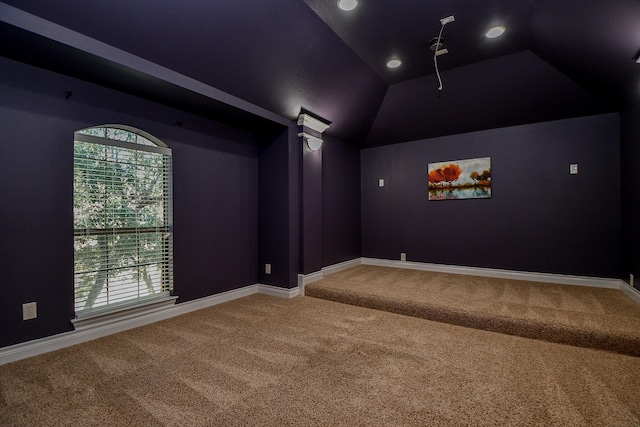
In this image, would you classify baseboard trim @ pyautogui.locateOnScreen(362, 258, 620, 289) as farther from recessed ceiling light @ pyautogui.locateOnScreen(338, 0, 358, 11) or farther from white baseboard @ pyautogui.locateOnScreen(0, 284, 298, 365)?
recessed ceiling light @ pyautogui.locateOnScreen(338, 0, 358, 11)

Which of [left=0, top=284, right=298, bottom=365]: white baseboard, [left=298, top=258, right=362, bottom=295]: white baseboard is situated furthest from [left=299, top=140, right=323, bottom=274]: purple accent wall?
[left=0, top=284, right=298, bottom=365]: white baseboard

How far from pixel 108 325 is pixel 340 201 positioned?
352 cm

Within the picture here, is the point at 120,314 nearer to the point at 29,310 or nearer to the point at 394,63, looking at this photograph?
the point at 29,310

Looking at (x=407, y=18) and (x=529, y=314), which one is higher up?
(x=407, y=18)

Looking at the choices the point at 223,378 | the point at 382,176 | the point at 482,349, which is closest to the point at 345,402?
the point at 223,378

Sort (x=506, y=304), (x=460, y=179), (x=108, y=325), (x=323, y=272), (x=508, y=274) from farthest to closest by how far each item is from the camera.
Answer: (x=460, y=179), (x=323, y=272), (x=508, y=274), (x=506, y=304), (x=108, y=325)

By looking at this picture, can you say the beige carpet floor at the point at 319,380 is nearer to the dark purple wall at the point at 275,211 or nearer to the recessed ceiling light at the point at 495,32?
the dark purple wall at the point at 275,211

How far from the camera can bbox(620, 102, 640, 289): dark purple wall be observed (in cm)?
314

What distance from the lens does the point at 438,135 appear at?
482cm

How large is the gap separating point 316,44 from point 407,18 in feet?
2.85

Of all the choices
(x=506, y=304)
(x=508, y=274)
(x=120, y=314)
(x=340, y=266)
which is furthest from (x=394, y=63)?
(x=120, y=314)

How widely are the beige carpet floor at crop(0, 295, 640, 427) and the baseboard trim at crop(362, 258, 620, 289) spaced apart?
184 centimetres

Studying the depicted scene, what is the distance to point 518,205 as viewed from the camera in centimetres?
421

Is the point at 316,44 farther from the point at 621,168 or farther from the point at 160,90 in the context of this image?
the point at 621,168
